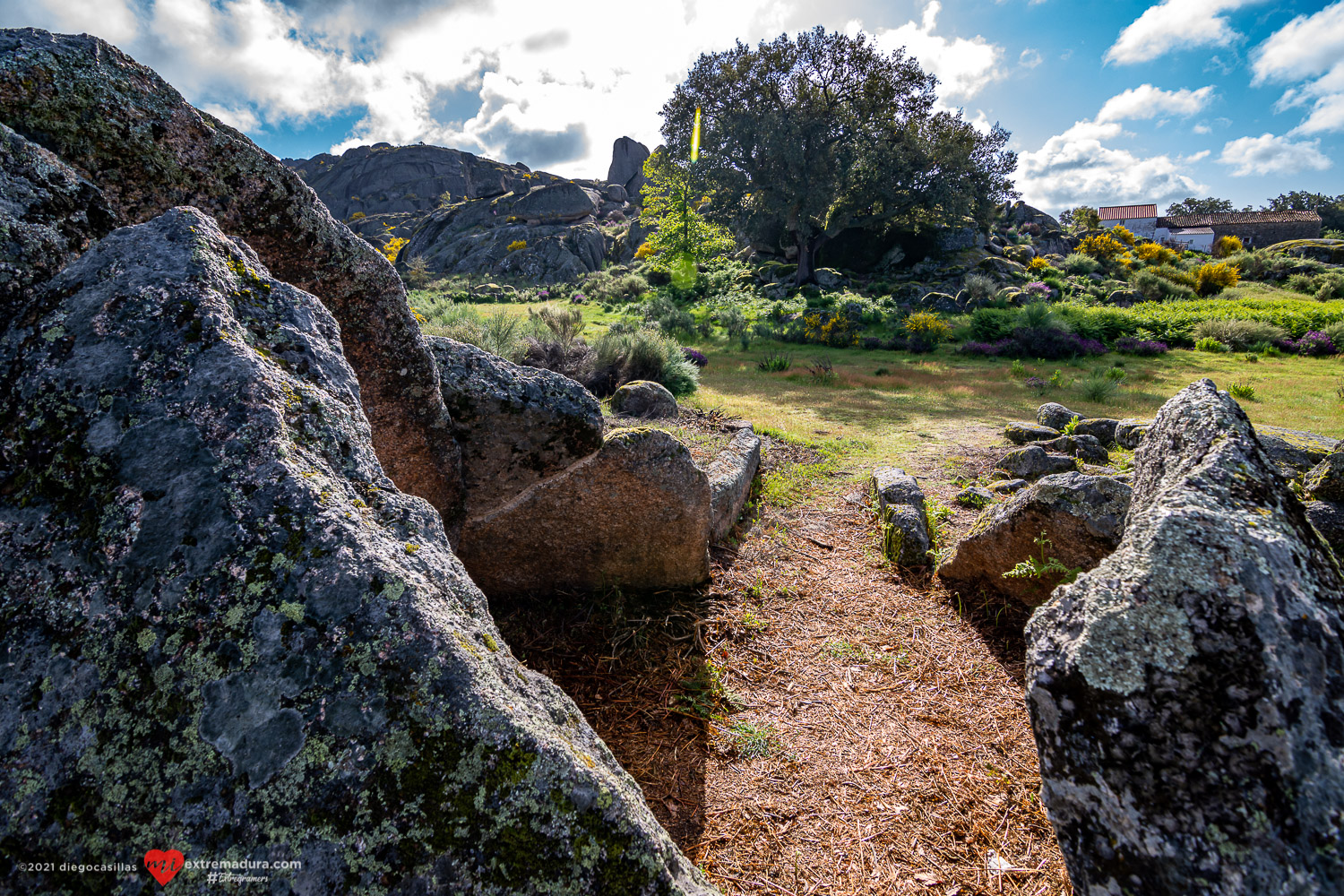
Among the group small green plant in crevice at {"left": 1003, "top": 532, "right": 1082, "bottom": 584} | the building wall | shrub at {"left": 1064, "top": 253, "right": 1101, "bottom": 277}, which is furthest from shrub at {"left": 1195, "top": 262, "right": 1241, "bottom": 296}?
small green plant in crevice at {"left": 1003, "top": 532, "right": 1082, "bottom": 584}

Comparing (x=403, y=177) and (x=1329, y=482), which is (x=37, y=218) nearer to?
(x=1329, y=482)

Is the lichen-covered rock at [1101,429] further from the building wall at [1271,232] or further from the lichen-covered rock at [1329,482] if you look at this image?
the building wall at [1271,232]

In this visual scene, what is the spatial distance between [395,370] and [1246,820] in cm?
330

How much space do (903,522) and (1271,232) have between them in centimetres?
6060

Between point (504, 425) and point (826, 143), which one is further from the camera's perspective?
Result: point (826, 143)

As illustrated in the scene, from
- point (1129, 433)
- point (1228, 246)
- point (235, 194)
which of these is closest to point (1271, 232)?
point (1228, 246)

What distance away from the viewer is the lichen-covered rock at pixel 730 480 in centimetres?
473

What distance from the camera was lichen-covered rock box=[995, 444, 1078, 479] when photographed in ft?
21.2

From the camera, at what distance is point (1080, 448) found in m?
7.05

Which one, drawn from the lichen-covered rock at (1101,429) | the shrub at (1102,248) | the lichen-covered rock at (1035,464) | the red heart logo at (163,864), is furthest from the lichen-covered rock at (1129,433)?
the shrub at (1102,248)

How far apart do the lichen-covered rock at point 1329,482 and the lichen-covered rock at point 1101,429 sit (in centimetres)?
397

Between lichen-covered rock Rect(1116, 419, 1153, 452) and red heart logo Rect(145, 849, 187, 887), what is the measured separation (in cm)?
897

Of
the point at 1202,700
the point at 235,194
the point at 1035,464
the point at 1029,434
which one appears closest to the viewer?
the point at 1202,700

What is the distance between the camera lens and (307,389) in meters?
1.57
